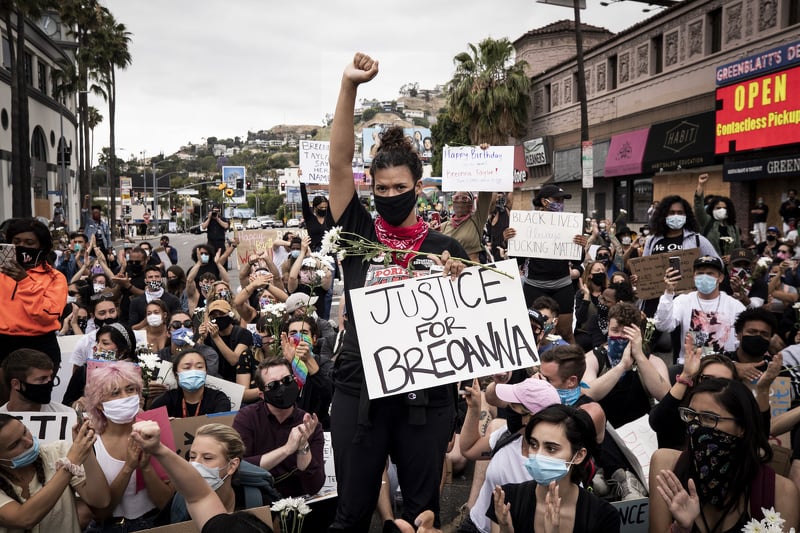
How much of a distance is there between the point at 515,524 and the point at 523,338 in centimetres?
86

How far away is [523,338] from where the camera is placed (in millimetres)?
2904

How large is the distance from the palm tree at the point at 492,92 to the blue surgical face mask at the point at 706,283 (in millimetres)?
33586

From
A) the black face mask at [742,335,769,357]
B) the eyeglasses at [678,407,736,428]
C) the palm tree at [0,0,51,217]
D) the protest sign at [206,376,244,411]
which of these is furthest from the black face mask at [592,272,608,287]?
the palm tree at [0,0,51,217]

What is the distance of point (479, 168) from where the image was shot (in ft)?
29.8

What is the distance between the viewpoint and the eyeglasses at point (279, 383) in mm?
4469

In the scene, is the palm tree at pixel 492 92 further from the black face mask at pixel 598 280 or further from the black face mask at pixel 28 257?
the black face mask at pixel 28 257

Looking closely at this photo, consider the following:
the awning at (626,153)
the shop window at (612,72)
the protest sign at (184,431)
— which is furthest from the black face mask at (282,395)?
the shop window at (612,72)

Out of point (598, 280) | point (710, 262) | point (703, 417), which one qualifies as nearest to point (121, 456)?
point (703, 417)

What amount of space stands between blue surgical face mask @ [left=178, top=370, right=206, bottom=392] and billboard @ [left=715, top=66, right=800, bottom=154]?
1790 centimetres

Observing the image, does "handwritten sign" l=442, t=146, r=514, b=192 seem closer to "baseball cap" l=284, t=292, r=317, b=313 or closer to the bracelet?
"baseball cap" l=284, t=292, r=317, b=313

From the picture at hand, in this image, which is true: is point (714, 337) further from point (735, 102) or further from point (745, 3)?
point (745, 3)

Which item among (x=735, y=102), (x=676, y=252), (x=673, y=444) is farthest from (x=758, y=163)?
(x=673, y=444)

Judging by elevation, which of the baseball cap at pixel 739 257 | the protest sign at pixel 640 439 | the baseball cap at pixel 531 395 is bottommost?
the protest sign at pixel 640 439

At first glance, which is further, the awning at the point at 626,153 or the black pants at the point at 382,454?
the awning at the point at 626,153
